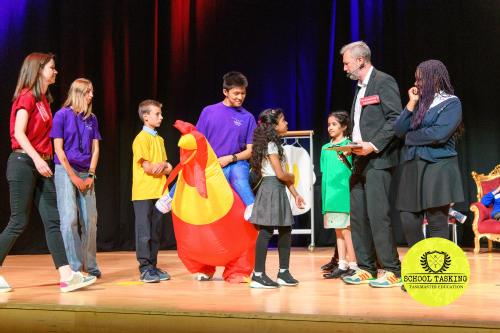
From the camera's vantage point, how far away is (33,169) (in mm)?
3615

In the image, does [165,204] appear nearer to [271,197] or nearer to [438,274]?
[271,197]

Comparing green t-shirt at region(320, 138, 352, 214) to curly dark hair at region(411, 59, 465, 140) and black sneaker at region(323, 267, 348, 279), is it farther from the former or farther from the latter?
curly dark hair at region(411, 59, 465, 140)

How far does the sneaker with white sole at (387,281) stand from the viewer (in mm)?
3660

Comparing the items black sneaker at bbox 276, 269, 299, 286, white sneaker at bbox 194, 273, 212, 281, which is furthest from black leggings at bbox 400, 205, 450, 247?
white sneaker at bbox 194, 273, 212, 281

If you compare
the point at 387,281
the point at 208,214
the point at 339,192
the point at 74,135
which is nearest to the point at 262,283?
the point at 208,214

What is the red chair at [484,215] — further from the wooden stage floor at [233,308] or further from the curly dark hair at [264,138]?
the curly dark hair at [264,138]

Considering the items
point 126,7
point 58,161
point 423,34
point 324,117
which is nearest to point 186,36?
point 126,7

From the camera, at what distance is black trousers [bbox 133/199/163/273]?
4.30m

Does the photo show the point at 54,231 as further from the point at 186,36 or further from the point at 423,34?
the point at 423,34

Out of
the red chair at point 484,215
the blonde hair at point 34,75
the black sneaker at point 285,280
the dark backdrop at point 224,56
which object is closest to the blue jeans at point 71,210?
the blonde hair at point 34,75

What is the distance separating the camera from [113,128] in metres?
7.53

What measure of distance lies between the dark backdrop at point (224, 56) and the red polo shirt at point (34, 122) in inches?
141

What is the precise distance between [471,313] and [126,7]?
5.96m

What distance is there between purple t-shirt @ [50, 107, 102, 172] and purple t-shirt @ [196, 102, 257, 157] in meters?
0.80
